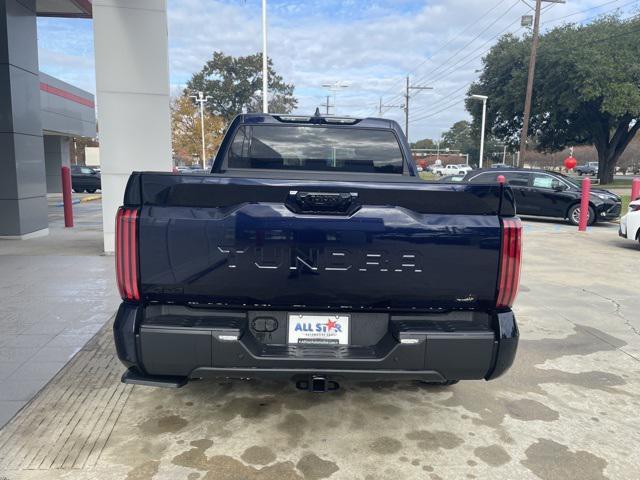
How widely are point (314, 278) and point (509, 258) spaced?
1.03m

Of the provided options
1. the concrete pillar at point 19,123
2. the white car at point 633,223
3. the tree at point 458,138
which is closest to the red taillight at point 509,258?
the white car at point 633,223

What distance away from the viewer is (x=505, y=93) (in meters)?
37.7

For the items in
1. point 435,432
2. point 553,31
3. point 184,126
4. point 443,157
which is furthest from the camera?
point 443,157

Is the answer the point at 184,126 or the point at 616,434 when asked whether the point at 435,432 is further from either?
the point at 184,126

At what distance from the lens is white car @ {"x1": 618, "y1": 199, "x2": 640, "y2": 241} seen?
34.6ft

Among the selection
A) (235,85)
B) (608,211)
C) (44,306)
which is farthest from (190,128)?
(44,306)

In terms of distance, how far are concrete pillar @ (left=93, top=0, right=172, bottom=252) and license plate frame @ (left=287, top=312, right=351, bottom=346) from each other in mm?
6768

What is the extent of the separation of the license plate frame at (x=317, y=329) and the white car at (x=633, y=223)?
988 centimetres

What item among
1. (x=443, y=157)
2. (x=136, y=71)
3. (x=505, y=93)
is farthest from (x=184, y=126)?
(x=443, y=157)

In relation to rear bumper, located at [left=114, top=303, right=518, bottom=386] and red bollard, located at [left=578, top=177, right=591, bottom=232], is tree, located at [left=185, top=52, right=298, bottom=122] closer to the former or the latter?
red bollard, located at [left=578, top=177, right=591, bottom=232]

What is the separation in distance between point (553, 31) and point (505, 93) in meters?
4.88

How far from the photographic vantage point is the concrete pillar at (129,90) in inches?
340

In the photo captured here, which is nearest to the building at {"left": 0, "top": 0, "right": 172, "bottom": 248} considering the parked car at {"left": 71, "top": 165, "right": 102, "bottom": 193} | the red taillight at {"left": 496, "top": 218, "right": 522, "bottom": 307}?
the red taillight at {"left": 496, "top": 218, "right": 522, "bottom": 307}

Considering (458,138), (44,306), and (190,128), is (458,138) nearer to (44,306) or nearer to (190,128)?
(190,128)
